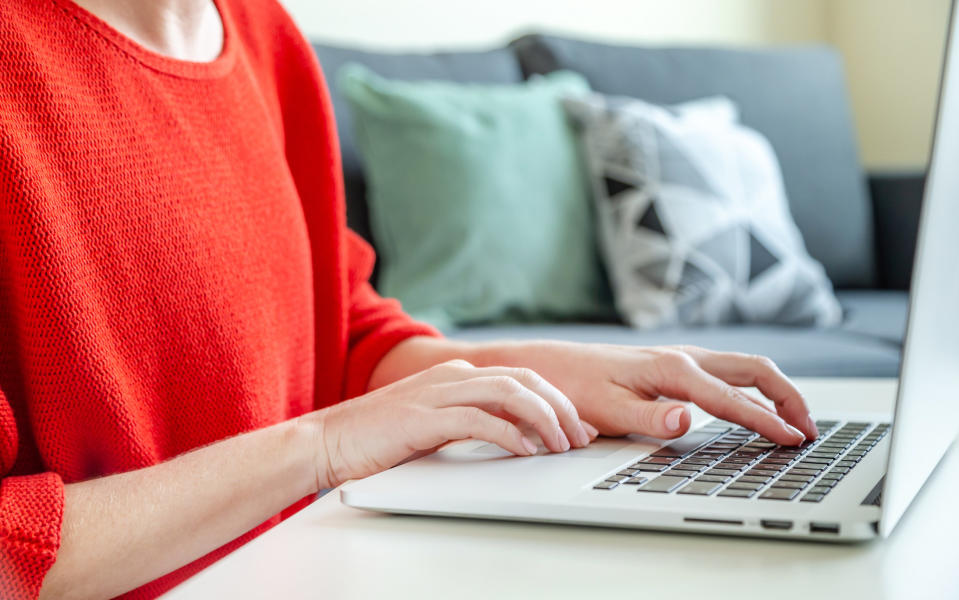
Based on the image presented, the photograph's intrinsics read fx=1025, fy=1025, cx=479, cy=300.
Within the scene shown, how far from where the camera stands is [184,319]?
788 millimetres

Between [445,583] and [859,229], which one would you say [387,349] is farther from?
[859,229]

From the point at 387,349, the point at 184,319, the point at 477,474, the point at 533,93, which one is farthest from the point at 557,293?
the point at 477,474

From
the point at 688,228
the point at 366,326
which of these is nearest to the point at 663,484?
the point at 366,326

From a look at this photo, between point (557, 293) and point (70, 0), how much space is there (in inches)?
45.8

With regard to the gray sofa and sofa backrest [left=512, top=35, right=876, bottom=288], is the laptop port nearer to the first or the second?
the gray sofa

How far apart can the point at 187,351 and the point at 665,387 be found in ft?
1.19

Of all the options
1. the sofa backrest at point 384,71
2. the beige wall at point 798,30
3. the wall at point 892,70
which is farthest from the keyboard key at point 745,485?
the wall at point 892,70

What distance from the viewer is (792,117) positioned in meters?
2.38

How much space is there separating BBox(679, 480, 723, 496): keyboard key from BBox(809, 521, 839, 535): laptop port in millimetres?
61

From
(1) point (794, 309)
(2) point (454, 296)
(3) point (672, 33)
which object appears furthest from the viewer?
(3) point (672, 33)

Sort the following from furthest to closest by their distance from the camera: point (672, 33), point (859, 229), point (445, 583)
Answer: point (672, 33), point (859, 229), point (445, 583)

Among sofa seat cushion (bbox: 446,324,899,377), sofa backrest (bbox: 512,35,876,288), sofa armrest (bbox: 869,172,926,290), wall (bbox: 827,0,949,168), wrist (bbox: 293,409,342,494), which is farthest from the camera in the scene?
wall (bbox: 827,0,949,168)

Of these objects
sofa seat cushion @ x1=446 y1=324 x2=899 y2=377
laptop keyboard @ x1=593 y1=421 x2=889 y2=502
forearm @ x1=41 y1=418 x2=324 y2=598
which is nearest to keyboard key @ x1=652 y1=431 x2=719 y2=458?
laptop keyboard @ x1=593 y1=421 x2=889 y2=502

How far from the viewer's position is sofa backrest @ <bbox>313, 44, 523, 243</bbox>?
6.09 feet
